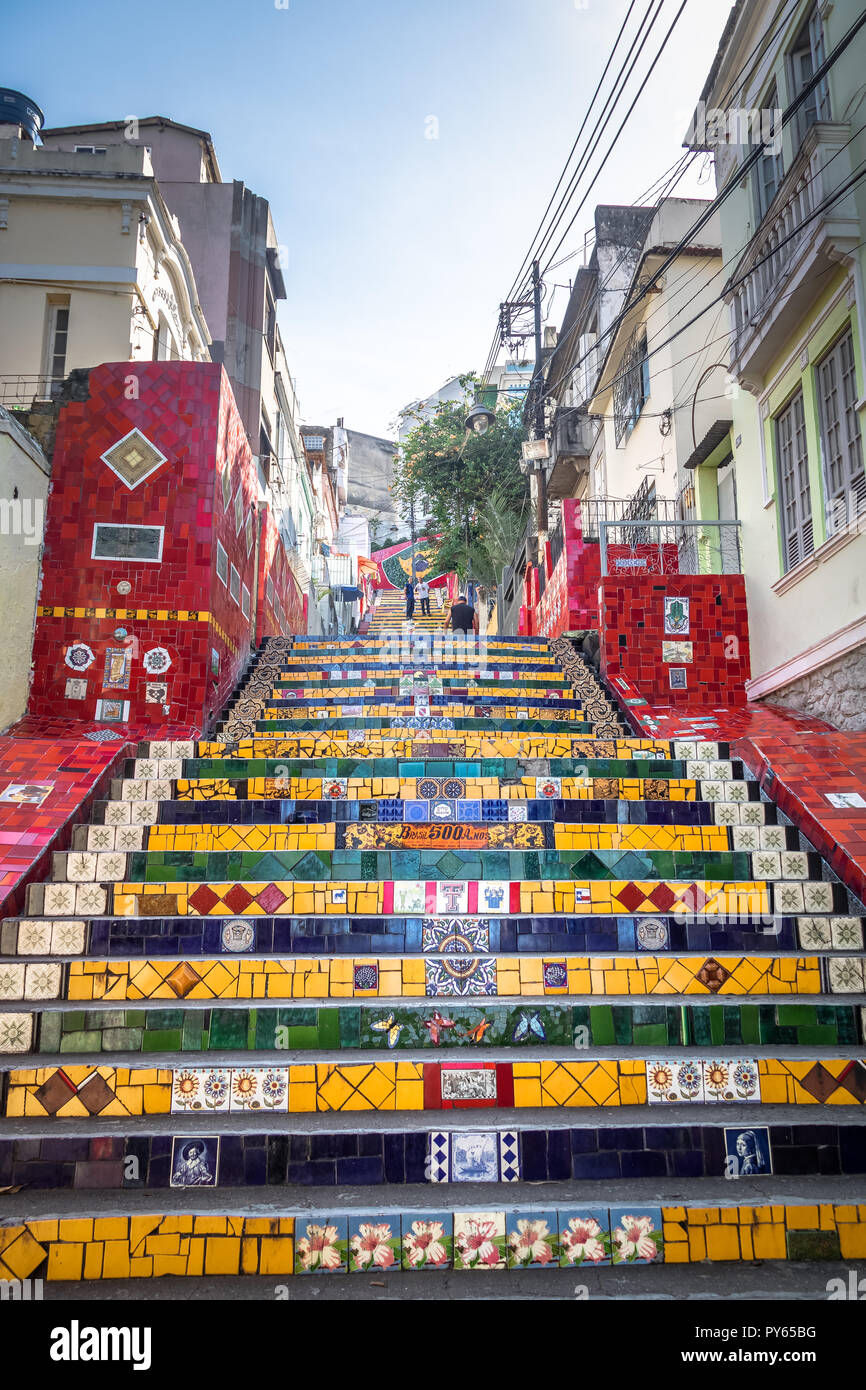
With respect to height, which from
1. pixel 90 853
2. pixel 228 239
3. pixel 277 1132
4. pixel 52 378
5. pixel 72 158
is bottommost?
pixel 277 1132

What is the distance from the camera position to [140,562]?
23.5 ft

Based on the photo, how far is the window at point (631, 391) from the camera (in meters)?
14.9

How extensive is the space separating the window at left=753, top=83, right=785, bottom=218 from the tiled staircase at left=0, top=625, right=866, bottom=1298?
6460mm

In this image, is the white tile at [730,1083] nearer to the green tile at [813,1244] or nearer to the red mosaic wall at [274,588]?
the green tile at [813,1244]

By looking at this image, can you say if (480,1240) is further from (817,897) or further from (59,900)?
(59,900)

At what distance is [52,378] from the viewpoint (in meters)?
11.4

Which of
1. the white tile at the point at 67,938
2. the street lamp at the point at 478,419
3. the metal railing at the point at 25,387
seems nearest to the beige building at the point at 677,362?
the street lamp at the point at 478,419

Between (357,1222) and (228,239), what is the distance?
18.2 meters

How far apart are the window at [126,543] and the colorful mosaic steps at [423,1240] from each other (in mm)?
Answer: 5275

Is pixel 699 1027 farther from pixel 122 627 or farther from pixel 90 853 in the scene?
pixel 122 627

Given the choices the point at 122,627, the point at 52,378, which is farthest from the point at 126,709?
the point at 52,378

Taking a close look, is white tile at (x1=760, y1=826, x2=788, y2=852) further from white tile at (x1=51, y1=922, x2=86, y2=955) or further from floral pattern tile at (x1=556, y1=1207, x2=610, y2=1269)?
white tile at (x1=51, y1=922, x2=86, y2=955)

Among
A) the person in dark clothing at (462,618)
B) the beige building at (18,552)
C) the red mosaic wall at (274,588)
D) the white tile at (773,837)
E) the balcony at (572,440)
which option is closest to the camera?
the white tile at (773,837)

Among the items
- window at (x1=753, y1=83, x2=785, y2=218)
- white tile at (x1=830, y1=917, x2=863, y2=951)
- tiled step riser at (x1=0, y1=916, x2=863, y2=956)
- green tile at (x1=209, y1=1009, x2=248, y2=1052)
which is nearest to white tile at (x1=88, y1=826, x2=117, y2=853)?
tiled step riser at (x1=0, y1=916, x2=863, y2=956)
